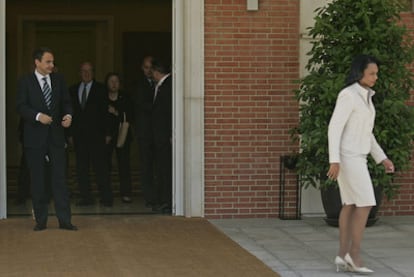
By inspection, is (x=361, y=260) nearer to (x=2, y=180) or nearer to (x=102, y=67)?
(x=2, y=180)

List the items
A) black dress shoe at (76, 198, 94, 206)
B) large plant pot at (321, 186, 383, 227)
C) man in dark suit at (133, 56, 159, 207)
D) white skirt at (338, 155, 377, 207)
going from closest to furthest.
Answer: white skirt at (338, 155, 377, 207) < large plant pot at (321, 186, 383, 227) < man in dark suit at (133, 56, 159, 207) < black dress shoe at (76, 198, 94, 206)

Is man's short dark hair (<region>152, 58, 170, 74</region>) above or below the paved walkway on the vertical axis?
above

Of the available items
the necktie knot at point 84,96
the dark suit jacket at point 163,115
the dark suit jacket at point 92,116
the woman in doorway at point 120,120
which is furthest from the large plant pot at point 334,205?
the necktie knot at point 84,96

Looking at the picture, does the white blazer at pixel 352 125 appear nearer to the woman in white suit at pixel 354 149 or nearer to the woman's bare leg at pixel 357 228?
the woman in white suit at pixel 354 149

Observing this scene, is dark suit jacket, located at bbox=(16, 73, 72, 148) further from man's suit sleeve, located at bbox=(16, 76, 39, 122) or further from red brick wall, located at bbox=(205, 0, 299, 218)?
red brick wall, located at bbox=(205, 0, 299, 218)

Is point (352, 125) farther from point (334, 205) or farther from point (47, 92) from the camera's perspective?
point (47, 92)

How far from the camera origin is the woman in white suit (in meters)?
7.94

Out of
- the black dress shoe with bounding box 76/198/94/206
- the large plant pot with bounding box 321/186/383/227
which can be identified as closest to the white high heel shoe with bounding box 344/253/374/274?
the large plant pot with bounding box 321/186/383/227

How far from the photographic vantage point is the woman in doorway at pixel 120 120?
497 inches

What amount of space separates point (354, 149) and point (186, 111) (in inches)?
143

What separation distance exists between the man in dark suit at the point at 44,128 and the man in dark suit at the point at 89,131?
2063 millimetres

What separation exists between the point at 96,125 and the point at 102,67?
185 inches

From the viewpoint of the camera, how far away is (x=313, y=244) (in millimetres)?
9680

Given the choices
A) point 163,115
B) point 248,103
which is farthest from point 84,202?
point 248,103
